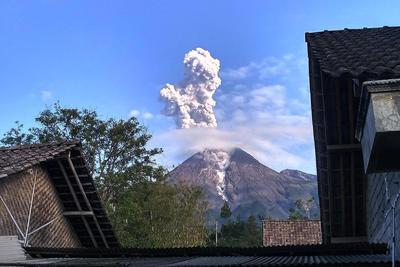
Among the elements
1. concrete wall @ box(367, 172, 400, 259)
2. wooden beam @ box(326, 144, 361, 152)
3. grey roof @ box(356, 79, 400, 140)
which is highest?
wooden beam @ box(326, 144, 361, 152)

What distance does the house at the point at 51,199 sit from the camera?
1380 centimetres

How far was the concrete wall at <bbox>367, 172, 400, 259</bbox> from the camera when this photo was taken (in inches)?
238

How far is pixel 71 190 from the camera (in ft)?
52.1

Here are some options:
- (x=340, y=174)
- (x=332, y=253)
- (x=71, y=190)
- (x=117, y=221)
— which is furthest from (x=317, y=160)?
(x=117, y=221)

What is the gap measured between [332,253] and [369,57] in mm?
3189

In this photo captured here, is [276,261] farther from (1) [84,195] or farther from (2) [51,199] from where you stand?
(2) [51,199]

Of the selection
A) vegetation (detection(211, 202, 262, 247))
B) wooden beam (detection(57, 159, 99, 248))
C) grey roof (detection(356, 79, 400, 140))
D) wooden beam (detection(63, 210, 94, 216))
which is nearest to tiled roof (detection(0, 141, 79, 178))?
wooden beam (detection(57, 159, 99, 248))

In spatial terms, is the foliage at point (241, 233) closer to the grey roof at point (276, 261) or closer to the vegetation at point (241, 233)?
the vegetation at point (241, 233)

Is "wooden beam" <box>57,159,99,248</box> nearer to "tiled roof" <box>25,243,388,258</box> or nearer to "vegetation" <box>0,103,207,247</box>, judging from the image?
"tiled roof" <box>25,243,388,258</box>

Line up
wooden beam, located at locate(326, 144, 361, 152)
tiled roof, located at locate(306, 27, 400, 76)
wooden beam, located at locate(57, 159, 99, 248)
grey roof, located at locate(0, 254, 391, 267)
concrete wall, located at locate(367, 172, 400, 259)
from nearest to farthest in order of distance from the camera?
grey roof, located at locate(0, 254, 391, 267) < tiled roof, located at locate(306, 27, 400, 76) < concrete wall, located at locate(367, 172, 400, 259) < wooden beam, located at locate(326, 144, 361, 152) < wooden beam, located at locate(57, 159, 99, 248)

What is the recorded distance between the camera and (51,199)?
15.9m

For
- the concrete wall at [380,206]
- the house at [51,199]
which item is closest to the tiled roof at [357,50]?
the concrete wall at [380,206]

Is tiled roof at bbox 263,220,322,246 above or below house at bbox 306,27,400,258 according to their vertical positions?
below

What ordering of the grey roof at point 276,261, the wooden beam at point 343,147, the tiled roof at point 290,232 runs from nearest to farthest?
the grey roof at point 276,261
the wooden beam at point 343,147
the tiled roof at point 290,232
